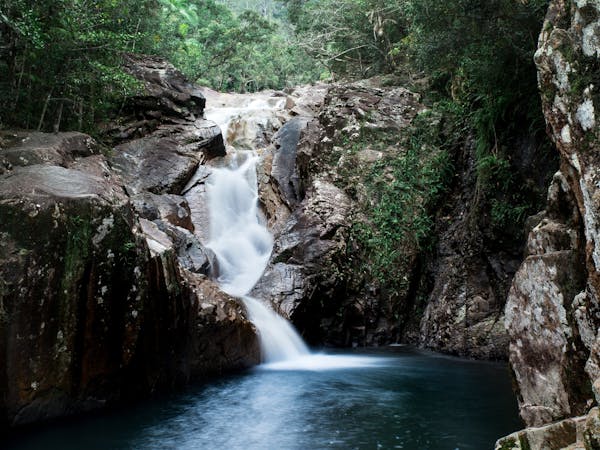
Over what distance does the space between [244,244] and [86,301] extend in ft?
24.4

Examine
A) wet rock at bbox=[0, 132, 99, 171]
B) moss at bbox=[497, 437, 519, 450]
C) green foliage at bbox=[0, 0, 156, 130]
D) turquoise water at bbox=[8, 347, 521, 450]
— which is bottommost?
turquoise water at bbox=[8, 347, 521, 450]

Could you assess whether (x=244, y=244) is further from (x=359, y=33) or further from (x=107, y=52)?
(x=359, y=33)

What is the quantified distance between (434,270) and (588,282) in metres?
8.14

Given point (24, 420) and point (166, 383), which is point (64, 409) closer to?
point (24, 420)

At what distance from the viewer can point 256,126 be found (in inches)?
814

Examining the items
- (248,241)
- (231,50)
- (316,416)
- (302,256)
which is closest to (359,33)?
(248,241)

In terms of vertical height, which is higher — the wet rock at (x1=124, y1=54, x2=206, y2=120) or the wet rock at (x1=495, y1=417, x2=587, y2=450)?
the wet rock at (x1=124, y1=54, x2=206, y2=120)

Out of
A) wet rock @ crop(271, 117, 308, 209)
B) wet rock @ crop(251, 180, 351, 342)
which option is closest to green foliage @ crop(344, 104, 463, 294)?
wet rock @ crop(251, 180, 351, 342)

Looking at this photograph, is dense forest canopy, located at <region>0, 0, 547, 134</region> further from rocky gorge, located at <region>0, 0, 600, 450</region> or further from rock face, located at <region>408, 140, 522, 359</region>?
rock face, located at <region>408, 140, 522, 359</region>

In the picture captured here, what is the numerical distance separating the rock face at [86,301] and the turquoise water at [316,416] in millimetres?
472

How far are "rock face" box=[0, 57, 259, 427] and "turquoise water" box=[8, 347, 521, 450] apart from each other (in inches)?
18.6

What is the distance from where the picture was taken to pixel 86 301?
6.84 m

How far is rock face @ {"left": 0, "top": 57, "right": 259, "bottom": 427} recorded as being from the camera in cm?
623

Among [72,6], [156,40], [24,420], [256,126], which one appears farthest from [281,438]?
[156,40]
